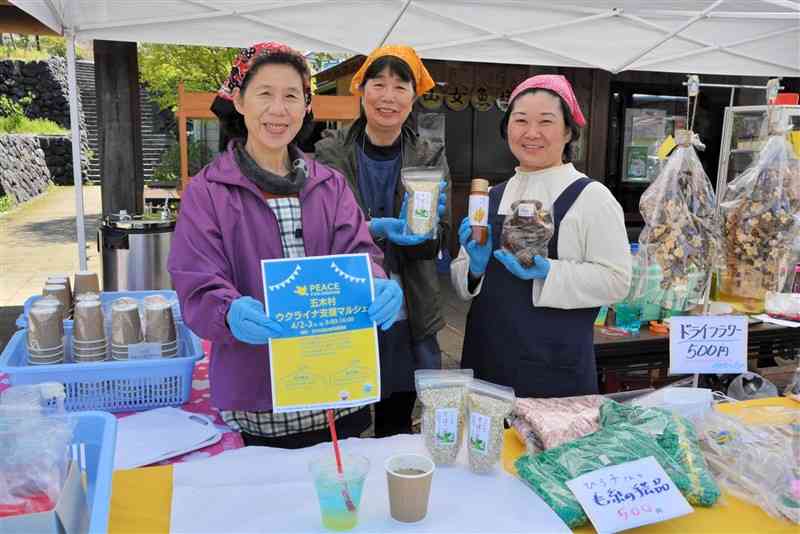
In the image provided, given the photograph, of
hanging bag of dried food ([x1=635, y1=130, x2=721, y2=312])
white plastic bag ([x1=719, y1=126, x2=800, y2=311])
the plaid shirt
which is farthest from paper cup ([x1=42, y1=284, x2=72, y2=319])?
white plastic bag ([x1=719, y1=126, x2=800, y2=311])

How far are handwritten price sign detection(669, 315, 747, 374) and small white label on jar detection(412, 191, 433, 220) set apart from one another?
84cm

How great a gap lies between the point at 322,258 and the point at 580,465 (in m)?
0.72

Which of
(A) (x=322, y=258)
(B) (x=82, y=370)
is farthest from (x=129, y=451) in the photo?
(A) (x=322, y=258)

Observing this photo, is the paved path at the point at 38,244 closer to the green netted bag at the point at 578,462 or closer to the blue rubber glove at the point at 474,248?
the blue rubber glove at the point at 474,248

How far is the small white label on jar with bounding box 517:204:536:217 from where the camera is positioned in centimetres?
196

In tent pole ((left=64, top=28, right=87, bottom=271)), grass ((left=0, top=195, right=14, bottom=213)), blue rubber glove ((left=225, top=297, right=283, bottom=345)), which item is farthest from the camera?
grass ((left=0, top=195, right=14, bottom=213))

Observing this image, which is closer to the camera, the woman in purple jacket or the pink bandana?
the woman in purple jacket

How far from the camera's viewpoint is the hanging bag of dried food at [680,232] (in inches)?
114

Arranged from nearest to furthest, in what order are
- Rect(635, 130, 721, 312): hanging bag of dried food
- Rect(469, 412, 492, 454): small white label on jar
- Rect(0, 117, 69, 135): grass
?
Rect(469, 412, 492, 454): small white label on jar < Rect(635, 130, 721, 312): hanging bag of dried food < Rect(0, 117, 69, 135): grass

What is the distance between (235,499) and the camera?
1315 mm

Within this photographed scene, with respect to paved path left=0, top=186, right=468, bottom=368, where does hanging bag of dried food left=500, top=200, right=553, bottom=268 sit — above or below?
above

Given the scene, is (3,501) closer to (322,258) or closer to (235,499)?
(235,499)

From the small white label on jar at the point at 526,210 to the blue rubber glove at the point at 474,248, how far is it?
118 mm

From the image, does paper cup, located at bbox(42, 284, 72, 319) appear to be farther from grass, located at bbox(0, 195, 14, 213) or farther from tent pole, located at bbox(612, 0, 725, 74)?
grass, located at bbox(0, 195, 14, 213)
